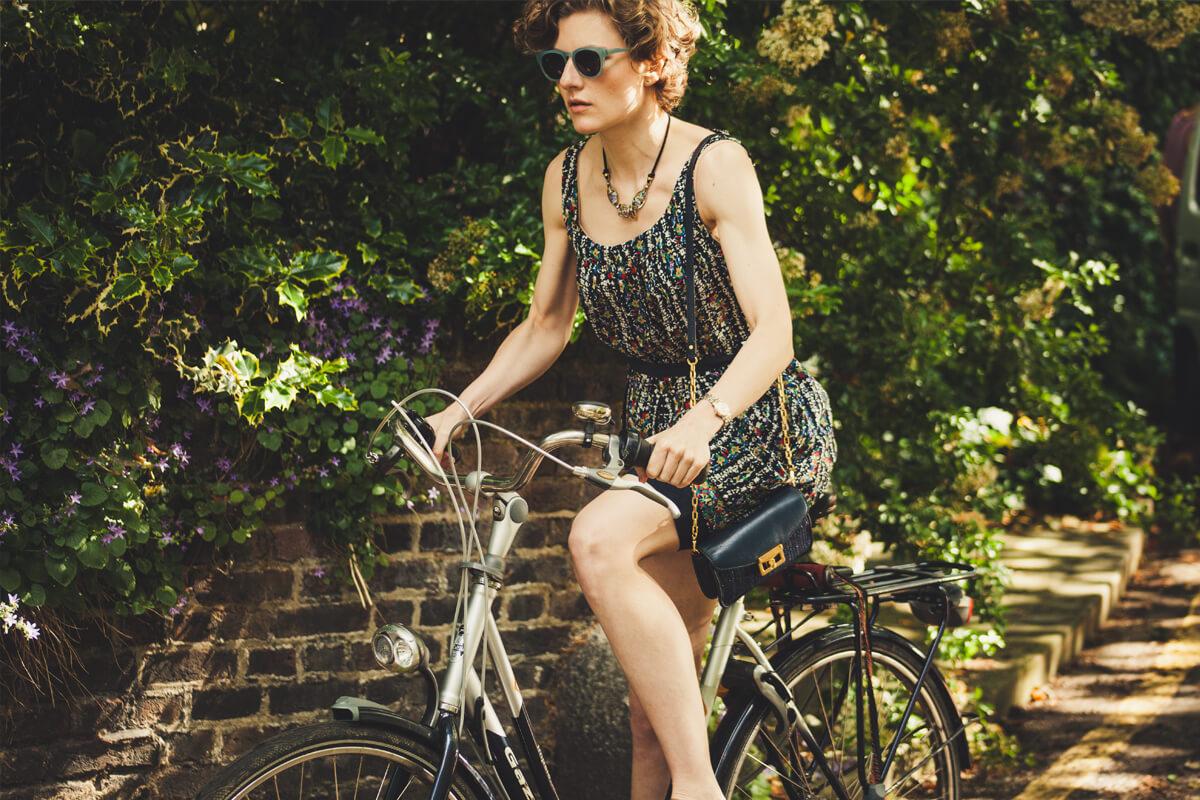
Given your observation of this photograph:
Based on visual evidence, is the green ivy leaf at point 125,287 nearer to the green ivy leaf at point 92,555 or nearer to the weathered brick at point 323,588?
the green ivy leaf at point 92,555

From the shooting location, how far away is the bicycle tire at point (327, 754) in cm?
231

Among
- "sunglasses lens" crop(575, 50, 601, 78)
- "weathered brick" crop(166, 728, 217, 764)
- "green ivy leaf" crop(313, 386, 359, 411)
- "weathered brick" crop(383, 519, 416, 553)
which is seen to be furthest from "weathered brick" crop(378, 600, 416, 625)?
"sunglasses lens" crop(575, 50, 601, 78)

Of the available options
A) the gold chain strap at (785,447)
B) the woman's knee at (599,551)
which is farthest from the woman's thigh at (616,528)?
the gold chain strap at (785,447)

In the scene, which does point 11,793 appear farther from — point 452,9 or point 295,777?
point 452,9

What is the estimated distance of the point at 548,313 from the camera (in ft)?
10.0

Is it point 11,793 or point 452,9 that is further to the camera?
point 452,9

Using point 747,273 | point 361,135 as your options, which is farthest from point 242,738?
point 747,273

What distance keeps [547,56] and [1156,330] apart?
299 inches

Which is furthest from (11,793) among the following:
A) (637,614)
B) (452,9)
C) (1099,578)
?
(1099,578)

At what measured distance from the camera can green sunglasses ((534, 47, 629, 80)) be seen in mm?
2641

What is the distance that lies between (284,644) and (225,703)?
20 cm

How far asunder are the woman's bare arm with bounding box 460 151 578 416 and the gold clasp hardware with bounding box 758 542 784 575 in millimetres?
621

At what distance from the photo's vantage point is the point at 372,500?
356 cm

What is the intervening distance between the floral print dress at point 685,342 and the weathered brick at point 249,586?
3.54 feet
